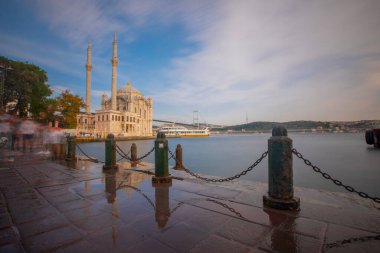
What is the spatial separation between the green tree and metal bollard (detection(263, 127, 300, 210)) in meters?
37.5

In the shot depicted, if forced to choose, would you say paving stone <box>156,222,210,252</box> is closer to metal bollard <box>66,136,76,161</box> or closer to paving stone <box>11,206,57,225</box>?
paving stone <box>11,206,57,225</box>

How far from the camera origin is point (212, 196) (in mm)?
4121

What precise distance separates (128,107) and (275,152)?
298ft

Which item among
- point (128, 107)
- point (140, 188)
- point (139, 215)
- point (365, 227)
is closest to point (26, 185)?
point (140, 188)

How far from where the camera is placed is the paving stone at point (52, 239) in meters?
2.21

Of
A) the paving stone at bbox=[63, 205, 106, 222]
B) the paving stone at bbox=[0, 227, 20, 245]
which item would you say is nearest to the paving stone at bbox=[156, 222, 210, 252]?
the paving stone at bbox=[63, 205, 106, 222]

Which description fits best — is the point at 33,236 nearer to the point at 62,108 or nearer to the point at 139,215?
the point at 139,215

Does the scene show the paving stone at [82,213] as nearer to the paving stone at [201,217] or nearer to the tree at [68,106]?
the paving stone at [201,217]

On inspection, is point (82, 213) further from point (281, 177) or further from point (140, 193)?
point (281, 177)

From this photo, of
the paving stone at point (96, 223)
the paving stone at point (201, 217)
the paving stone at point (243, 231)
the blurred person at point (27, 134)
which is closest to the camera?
the paving stone at point (243, 231)

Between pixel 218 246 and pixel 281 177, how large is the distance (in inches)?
70.4

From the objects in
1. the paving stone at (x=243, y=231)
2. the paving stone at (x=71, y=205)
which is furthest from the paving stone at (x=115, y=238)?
the paving stone at (x=71, y=205)

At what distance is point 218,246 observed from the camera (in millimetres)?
2248

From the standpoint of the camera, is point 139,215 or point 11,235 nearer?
point 11,235
